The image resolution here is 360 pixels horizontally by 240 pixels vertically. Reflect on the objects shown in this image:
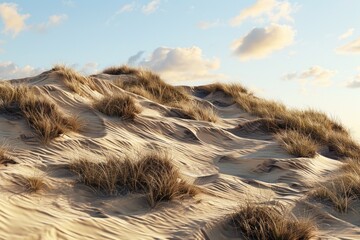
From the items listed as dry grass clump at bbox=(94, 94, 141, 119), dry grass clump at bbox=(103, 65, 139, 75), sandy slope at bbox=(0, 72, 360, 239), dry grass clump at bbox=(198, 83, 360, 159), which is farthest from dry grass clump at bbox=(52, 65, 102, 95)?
dry grass clump at bbox=(103, 65, 139, 75)

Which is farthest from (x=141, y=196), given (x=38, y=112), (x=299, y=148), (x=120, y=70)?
(x=120, y=70)

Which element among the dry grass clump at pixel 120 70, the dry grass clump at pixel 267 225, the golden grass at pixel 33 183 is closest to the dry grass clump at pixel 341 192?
the dry grass clump at pixel 267 225

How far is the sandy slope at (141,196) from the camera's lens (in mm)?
4227

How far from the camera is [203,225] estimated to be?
15.0 feet

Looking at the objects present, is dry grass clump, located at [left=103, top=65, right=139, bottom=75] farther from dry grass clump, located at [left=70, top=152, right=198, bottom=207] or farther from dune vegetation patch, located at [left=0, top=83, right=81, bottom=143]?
dry grass clump, located at [left=70, top=152, right=198, bottom=207]

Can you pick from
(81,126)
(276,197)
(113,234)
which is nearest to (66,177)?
(113,234)

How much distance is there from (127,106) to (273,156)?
106 inches

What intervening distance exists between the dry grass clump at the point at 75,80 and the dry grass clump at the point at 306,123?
13.4 ft

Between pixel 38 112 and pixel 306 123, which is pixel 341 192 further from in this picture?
pixel 306 123

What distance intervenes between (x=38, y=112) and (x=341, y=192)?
14.0 ft

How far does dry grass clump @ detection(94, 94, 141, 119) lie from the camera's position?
8.15 metres

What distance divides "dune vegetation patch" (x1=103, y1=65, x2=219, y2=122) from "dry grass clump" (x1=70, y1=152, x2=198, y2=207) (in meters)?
4.68

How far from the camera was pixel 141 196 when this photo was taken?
198 inches

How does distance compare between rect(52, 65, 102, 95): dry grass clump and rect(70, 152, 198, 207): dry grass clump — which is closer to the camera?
rect(70, 152, 198, 207): dry grass clump
